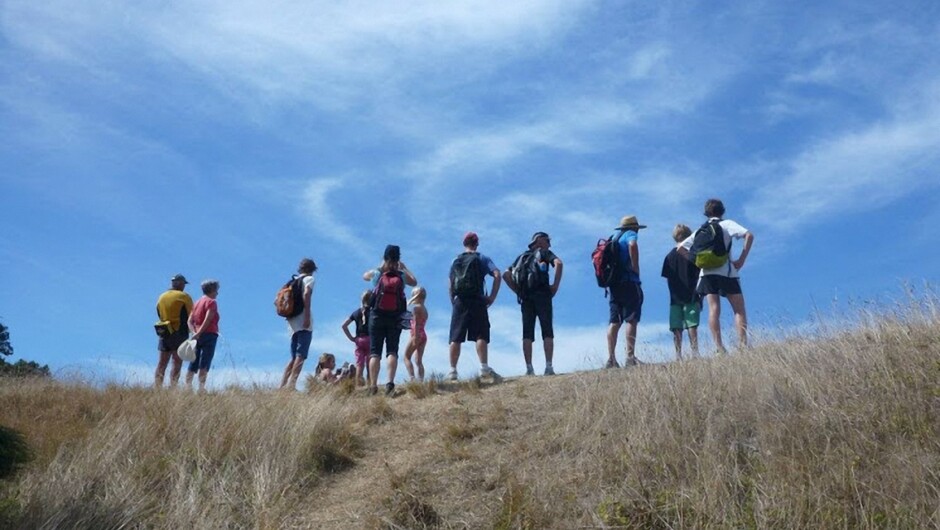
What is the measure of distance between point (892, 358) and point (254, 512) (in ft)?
19.5

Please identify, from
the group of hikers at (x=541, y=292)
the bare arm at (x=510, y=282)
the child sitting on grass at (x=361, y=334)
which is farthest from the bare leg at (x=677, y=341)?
the child sitting on grass at (x=361, y=334)

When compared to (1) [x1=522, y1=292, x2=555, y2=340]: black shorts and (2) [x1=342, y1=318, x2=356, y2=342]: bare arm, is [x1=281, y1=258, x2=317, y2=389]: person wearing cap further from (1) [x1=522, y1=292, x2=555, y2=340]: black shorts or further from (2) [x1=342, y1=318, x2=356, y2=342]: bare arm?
(1) [x1=522, y1=292, x2=555, y2=340]: black shorts

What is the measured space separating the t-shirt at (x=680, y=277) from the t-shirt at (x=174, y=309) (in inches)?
267

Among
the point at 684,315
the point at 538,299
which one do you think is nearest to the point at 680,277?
the point at 684,315

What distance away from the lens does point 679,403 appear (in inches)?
348

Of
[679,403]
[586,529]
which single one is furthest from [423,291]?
[586,529]

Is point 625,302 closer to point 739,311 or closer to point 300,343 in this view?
point 739,311

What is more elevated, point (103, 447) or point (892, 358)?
point (892, 358)

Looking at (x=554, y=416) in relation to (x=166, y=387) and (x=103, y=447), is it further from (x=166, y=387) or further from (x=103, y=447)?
(x=166, y=387)

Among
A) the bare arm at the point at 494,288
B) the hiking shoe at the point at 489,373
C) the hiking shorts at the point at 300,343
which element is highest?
the bare arm at the point at 494,288

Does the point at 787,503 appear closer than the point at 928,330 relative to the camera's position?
Yes

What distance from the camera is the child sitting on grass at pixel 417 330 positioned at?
13391 millimetres

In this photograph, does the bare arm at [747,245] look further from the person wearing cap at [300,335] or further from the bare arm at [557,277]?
the person wearing cap at [300,335]

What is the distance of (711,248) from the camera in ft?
37.0
